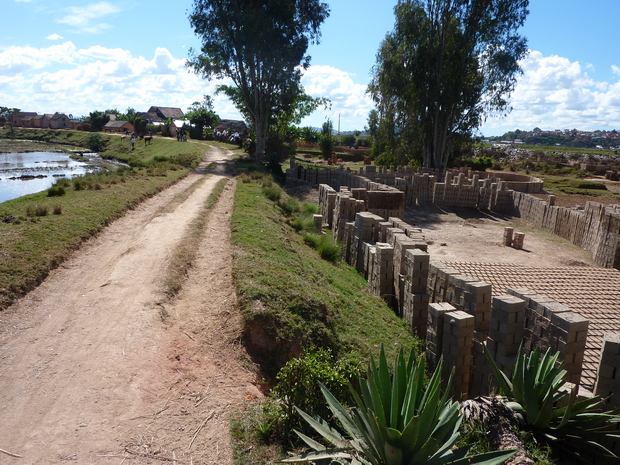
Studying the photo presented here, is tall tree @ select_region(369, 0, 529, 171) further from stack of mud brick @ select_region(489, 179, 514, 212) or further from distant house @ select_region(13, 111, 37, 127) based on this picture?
distant house @ select_region(13, 111, 37, 127)

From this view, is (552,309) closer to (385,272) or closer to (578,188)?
(385,272)

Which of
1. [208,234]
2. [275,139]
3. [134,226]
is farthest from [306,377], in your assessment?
[275,139]

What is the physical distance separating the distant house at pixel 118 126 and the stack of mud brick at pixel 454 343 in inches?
2800

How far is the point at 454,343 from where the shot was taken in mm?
6082

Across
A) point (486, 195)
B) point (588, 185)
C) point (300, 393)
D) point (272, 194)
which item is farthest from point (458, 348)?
point (588, 185)

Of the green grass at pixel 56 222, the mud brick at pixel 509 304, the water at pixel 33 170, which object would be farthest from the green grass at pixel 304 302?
the water at pixel 33 170

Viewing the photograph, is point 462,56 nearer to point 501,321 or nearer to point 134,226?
point 134,226

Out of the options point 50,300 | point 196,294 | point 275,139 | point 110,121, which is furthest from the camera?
point 110,121

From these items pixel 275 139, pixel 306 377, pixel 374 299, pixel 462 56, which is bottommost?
pixel 374 299

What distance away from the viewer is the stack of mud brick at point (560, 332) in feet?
17.3

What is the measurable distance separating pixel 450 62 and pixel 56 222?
25844mm

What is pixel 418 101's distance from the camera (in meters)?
29.7

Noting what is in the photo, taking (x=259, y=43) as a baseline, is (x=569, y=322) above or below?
below

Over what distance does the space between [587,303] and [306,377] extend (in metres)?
7.09
